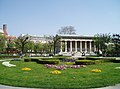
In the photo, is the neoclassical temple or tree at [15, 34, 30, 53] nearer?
tree at [15, 34, 30, 53]

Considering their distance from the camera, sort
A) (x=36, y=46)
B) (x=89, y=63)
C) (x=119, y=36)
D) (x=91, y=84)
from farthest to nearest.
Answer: (x=36, y=46) < (x=119, y=36) < (x=89, y=63) < (x=91, y=84)

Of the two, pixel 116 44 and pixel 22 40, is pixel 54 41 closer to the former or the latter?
pixel 22 40

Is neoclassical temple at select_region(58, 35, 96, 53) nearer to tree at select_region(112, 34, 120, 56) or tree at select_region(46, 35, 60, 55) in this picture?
tree at select_region(46, 35, 60, 55)

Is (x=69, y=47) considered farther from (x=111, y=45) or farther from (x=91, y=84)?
(x=91, y=84)

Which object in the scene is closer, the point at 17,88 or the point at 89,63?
the point at 17,88

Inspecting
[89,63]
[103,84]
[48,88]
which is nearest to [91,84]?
[103,84]

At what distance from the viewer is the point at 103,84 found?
1163 cm

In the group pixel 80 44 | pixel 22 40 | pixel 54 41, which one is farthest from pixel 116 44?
pixel 80 44

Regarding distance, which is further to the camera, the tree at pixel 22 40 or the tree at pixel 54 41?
the tree at pixel 54 41

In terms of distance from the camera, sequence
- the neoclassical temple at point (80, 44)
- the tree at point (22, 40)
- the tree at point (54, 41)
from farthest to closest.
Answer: the neoclassical temple at point (80, 44) → the tree at point (54, 41) → the tree at point (22, 40)

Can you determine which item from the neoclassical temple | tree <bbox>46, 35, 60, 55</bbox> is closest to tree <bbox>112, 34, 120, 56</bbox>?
tree <bbox>46, 35, 60, 55</bbox>

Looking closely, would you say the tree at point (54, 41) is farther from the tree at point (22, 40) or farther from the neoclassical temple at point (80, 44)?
the neoclassical temple at point (80, 44)

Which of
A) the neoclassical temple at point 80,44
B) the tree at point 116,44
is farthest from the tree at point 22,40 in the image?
the neoclassical temple at point 80,44

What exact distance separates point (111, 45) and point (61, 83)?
5486 cm
